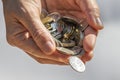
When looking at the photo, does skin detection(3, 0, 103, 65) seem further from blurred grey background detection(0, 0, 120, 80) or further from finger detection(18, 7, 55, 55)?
blurred grey background detection(0, 0, 120, 80)

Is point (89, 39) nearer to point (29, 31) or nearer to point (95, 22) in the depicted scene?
point (95, 22)

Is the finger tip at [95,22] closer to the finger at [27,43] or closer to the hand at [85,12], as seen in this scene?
the hand at [85,12]

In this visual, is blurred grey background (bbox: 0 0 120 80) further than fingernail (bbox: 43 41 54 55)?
Yes

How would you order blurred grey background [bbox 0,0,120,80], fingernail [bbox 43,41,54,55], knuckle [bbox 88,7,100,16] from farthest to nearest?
blurred grey background [bbox 0,0,120,80]
knuckle [bbox 88,7,100,16]
fingernail [bbox 43,41,54,55]

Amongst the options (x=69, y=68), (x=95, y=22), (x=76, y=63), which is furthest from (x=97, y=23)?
(x=69, y=68)

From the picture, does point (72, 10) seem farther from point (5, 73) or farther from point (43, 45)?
point (5, 73)

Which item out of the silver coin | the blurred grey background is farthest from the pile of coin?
the blurred grey background

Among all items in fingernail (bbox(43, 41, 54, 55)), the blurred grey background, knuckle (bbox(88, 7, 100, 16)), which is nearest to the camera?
fingernail (bbox(43, 41, 54, 55))

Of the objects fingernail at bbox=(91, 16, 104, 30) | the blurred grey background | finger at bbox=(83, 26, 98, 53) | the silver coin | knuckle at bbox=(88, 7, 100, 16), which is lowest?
the blurred grey background
